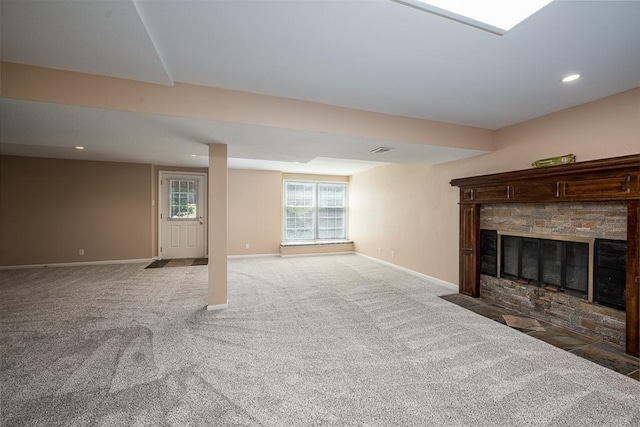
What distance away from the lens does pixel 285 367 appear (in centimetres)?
218

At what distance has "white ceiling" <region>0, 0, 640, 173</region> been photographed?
5.23ft

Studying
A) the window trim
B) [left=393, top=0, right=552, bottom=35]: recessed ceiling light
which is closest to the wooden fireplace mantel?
[left=393, top=0, right=552, bottom=35]: recessed ceiling light

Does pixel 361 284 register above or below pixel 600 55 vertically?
below

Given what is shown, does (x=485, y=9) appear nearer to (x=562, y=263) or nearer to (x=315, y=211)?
(x=562, y=263)

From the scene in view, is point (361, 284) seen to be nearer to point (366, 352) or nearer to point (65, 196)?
point (366, 352)

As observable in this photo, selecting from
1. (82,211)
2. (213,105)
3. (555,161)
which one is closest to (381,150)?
(555,161)

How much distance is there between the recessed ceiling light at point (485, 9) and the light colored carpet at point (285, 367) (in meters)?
2.39

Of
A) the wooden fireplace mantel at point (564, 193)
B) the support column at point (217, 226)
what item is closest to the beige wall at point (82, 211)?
the support column at point (217, 226)

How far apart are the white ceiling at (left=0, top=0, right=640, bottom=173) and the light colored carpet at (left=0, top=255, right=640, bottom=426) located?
224cm

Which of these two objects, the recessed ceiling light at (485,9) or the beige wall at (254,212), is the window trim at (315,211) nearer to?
the beige wall at (254,212)

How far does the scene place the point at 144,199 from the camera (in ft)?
21.0

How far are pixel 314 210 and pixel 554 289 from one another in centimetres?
583

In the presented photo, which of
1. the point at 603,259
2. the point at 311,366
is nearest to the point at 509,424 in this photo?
the point at 311,366

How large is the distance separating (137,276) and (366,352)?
4788 millimetres
